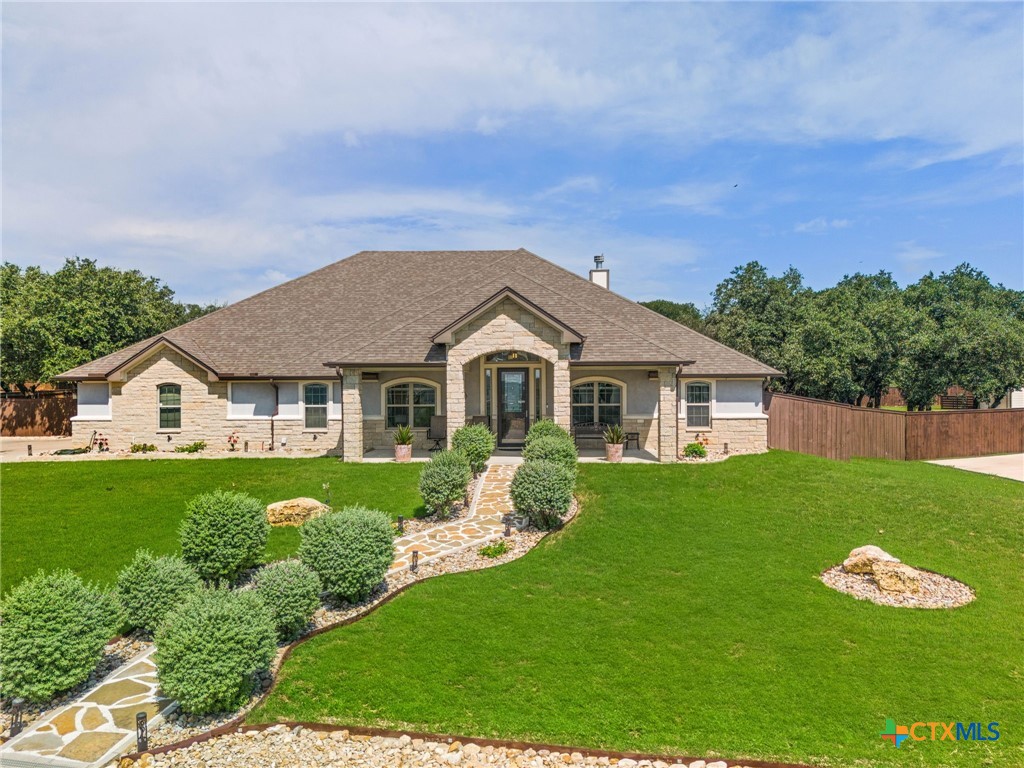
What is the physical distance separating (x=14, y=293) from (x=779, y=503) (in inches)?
1630

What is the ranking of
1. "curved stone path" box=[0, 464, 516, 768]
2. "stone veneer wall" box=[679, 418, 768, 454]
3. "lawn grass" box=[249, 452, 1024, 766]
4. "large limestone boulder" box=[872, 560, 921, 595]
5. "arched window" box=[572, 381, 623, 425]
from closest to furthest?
"curved stone path" box=[0, 464, 516, 768], "lawn grass" box=[249, 452, 1024, 766], "large limestone boulder" box=[872, 560, 921, 595], "stone veneer wall" box=[679, 418, 768, 454], "arched window" box=[572, 381, 623, 425]

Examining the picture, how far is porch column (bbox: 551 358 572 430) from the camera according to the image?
54.5ft

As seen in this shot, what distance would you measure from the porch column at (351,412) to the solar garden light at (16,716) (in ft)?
37.1

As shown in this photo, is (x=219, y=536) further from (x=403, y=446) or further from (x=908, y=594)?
(x=908, y=594)

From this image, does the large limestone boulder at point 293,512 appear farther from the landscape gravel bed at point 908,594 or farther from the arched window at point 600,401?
the arched window at point 600,401

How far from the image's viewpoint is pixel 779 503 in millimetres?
12766

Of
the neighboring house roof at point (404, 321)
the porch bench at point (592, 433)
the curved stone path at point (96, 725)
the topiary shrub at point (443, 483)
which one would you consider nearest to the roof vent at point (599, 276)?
the neighboring house roof at point (404, 321)

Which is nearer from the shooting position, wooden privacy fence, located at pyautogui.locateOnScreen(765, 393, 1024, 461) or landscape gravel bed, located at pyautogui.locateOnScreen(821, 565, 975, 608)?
landscape gravel bed, located at pyautogui.locateOnScreen(821, 565, 975, 608)

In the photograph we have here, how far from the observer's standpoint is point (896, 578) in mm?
8633

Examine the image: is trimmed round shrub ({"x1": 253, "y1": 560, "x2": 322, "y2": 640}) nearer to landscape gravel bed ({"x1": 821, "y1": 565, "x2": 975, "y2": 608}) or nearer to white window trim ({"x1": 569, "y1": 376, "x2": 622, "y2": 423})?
landscape gravel bed ({"x1": 821, "y1": 565, "x2": 975, "y2": 608})

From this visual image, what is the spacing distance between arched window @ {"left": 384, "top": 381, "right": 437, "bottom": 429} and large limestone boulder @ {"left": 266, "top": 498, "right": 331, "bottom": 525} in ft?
25.6

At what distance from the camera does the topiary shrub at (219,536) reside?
28.6 ft

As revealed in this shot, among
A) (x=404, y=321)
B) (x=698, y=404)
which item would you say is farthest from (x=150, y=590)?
(x=698, y=404)

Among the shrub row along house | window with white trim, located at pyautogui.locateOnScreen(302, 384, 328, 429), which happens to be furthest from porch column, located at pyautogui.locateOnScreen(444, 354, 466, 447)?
window with white trim, located at pyautogui.locateOnScreen(302, 384, 328, 429)
